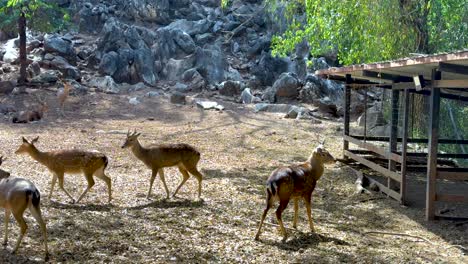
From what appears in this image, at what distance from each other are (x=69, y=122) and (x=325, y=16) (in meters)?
8.96

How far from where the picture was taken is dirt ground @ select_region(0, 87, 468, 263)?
613 cm

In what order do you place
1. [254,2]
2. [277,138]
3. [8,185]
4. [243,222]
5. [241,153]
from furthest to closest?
[254,2], [277,138], [241,153], [243,222], [8,185]

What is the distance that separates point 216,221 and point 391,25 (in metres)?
7.81

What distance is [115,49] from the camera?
2914 cm

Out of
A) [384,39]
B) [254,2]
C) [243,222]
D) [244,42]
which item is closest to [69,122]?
[384,39]

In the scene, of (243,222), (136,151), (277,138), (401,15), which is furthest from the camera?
(277,138)

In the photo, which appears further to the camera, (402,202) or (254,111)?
(254,111)

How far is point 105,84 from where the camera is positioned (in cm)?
2461

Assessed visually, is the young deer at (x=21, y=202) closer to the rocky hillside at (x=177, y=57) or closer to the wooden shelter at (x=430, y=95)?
the wooden shelter at (x=430, y=95)

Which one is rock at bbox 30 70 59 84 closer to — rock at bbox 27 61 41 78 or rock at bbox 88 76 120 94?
rock at bbox 27 61 41 78

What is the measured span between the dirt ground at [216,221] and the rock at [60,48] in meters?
14.4

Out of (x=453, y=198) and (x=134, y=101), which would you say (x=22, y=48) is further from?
(x=453, y=198)

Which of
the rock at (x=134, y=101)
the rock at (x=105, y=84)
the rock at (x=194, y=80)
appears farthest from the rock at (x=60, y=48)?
the rock at (x=134, y=101)

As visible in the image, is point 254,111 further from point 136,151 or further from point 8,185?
point 8,185
